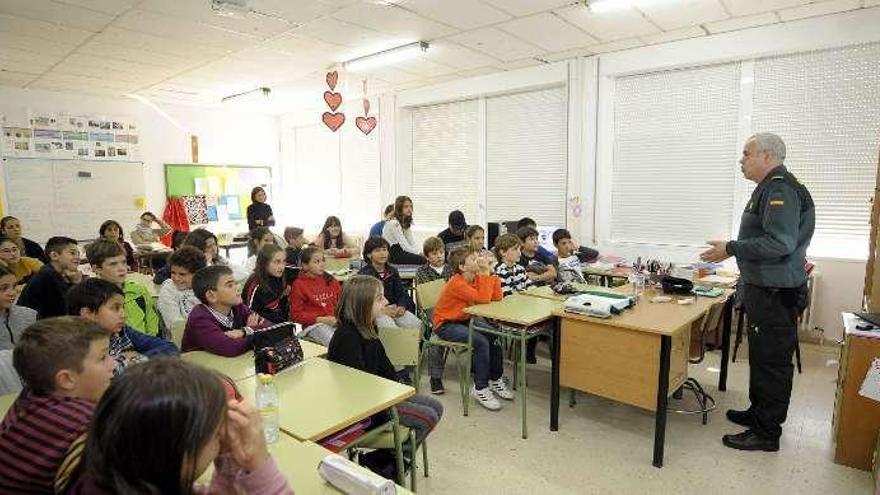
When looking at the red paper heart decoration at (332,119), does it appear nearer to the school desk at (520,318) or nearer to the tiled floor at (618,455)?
the school desk at (520,318)

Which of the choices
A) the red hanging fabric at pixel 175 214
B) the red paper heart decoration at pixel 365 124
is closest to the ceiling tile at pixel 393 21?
the red paper heart decoration at pixel 365 124

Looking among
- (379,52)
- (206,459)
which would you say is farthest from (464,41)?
(206,459)

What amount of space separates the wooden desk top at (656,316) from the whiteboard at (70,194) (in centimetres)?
779

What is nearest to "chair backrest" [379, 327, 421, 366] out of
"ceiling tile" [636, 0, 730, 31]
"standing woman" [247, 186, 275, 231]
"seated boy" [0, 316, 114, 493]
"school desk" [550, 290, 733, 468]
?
"school desk" [550, 290, 733, 468]

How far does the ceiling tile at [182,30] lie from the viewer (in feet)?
14.6

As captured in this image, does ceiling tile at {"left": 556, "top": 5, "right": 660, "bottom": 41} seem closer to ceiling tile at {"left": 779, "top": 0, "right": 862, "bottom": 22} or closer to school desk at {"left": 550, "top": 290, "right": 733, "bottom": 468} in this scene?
ceiling tile at {"left": 779, "top": 0, "right": 862, "bottom": 22}

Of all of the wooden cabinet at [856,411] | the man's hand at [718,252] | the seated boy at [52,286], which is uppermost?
the man's hand at [718,252]

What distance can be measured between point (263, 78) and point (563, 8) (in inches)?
169

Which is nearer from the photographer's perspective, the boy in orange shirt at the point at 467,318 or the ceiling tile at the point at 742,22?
the boy in orange shirt at the point at 467,318

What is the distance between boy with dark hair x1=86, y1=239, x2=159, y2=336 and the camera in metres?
3.11

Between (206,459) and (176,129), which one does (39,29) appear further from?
(206,459)

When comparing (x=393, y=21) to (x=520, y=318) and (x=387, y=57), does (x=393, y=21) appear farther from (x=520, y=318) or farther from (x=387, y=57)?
(x=520, y=318)

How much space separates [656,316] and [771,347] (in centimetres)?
62

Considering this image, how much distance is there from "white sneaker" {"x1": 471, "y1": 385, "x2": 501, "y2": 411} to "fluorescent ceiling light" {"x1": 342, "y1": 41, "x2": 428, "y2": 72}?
363 cm
